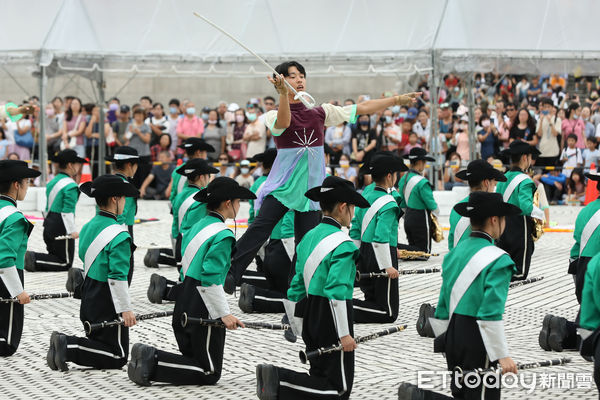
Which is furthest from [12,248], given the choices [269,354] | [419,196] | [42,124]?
[42,124]

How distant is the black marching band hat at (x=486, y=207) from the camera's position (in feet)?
19.4

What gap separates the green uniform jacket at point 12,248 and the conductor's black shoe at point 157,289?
227cm

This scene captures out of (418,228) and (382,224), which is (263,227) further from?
(418,228)

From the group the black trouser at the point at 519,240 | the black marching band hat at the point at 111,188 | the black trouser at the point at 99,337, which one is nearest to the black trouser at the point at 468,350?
the black trouser at the point at 99,337

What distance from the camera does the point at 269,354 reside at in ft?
26.3

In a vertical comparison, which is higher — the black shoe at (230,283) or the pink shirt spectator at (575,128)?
the pink shirt spectator at (575,128)

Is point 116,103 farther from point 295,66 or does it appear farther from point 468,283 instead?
point 468,283

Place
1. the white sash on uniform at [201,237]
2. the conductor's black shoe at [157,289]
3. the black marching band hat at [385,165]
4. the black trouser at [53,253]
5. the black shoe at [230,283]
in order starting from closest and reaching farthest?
1. the white sash on uniform at [201,237]
2. the black shoe at [230,283]
3. the black marching band hat at [385,165]
4. the conductor's black shoe at [157,289]
5. the black trouser at [53,253]

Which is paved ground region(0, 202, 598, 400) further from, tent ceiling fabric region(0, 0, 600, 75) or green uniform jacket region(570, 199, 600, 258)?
tent ceiling fabric region(0, 0, 600, 75)

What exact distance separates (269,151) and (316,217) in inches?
94.2

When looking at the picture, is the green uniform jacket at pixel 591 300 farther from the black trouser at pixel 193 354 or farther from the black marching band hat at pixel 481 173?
the black marching band hat at pixel 481 173

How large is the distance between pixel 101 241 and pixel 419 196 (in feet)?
21.1

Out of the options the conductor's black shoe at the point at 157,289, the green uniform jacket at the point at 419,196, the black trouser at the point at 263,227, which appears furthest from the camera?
the green uniform jacket at the point at 419,196

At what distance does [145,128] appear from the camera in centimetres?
2177
